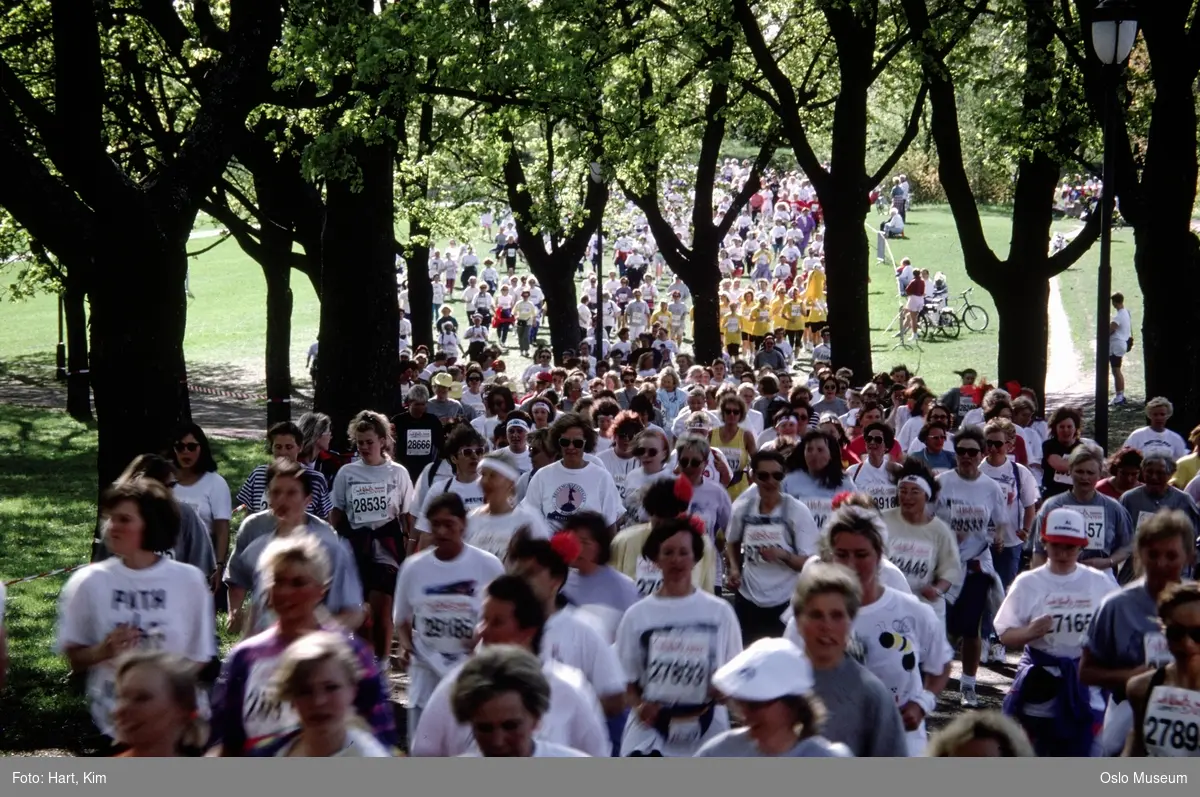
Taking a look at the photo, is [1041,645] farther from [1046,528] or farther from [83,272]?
[83,272]

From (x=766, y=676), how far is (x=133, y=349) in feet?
30.1

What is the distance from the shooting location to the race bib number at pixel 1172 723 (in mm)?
6039

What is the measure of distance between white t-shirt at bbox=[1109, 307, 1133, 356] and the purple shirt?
26066 millimetres

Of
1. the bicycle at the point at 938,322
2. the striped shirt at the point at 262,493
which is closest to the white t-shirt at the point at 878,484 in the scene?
the striped shirt at the point at 262,493

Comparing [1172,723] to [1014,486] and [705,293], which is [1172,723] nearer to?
[1014,486]

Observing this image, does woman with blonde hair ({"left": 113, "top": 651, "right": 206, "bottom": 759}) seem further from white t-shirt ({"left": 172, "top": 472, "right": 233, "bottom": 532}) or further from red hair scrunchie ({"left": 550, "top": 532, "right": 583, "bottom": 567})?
white t-shirt ({"left": 172, "top": 472, "right": 233, "bottom": 532})

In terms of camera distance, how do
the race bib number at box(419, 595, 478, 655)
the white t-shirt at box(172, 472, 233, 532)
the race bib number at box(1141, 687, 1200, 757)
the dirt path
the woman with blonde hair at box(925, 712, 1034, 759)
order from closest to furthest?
the woman with blonde hair at box(925, 712, 1034, 759) < the race bib number at box(1141, 687, 1200, 757) < the race bib number at box(419, 595, 478, 655) < the white t-shirt at box(172, 472, 233, 532) < the dirt path

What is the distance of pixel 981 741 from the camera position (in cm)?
480

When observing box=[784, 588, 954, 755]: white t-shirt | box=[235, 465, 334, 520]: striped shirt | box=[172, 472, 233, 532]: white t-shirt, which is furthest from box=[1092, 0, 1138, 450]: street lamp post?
box=[784, 588, 954, 755]: white t-shirt

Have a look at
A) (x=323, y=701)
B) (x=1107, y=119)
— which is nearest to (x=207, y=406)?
(x=1107, y=119)

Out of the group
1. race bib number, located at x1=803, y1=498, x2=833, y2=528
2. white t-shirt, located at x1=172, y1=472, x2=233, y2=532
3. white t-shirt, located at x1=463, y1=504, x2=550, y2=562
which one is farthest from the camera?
race bib number, located at x1=803, y1=498, x2=833, y2=528

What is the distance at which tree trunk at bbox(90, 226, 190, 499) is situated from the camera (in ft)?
43.2

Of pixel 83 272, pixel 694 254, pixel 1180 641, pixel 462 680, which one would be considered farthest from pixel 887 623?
pixel 694 254

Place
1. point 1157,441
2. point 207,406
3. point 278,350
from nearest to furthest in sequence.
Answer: point 1157,441 < point 278,350 < point 207,406
